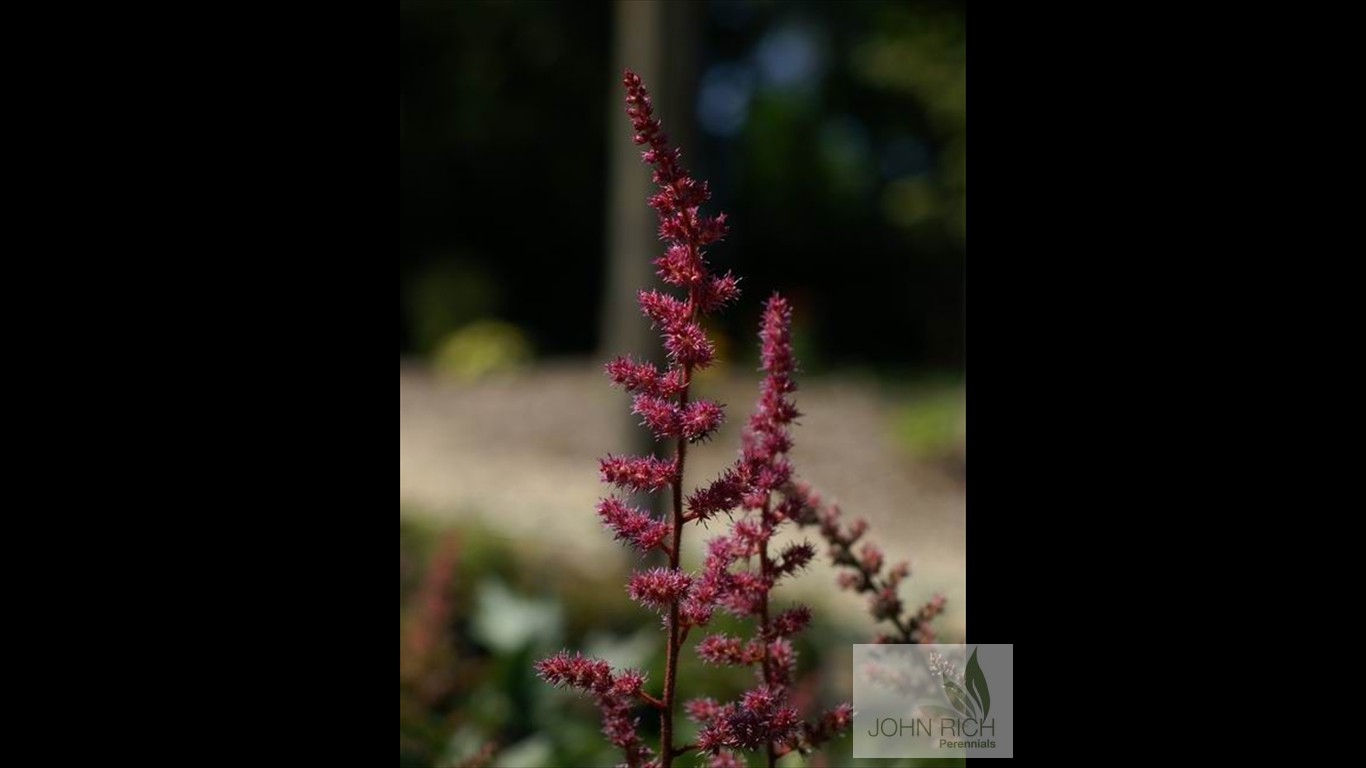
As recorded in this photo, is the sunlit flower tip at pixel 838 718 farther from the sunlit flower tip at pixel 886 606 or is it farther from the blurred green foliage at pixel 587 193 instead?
the blurred green foliage at pixel 587 193

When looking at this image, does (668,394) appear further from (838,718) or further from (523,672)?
(523,672)

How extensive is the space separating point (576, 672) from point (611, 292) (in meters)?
6.79

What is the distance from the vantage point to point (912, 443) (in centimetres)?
1264

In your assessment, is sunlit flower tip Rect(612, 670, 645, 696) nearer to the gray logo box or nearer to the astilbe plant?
the astilbe plant

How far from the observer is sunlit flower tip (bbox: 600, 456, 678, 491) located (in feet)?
3.64

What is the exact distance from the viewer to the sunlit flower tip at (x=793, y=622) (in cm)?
125

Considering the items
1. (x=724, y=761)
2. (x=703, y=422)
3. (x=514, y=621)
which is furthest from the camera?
(x=514, y=621)

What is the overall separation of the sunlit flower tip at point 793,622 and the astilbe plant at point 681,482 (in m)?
0.04

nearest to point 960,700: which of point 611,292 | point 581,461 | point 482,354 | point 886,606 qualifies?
point 886,606

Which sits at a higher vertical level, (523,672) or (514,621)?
(514,621)

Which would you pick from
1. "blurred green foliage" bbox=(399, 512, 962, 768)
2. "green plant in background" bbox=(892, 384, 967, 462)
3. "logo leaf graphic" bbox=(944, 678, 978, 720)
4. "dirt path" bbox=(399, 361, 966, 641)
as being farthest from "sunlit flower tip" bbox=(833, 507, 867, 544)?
"green plant in background" bbox=(892, 384, 967, 462)

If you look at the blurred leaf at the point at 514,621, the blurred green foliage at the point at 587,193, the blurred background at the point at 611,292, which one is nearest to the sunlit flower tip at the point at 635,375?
the blurred background at the point at 611,292

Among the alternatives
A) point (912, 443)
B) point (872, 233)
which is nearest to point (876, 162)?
point (872, 233)

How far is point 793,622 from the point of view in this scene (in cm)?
125
